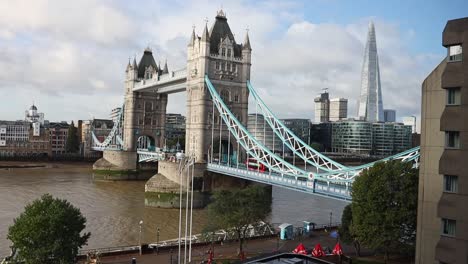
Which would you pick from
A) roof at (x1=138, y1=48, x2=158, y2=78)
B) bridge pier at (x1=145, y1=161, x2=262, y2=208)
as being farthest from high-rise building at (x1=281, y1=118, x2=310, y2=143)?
bridge pier at (x1=145, y1=161, x2=262, y2=208)

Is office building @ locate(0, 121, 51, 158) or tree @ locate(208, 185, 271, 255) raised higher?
office building @ locate(0, 121, 51, 158)

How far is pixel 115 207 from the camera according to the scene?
5034cm

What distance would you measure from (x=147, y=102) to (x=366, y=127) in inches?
3675

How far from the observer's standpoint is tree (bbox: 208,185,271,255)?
2962 cm

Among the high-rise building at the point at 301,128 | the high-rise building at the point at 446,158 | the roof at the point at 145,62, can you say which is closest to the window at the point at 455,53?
the high-rise building at the point at 446,158

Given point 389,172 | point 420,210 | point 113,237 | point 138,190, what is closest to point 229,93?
point 138,190

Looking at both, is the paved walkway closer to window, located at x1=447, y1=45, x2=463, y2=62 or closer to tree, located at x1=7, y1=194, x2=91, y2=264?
tree, located at x1=7, y1=194, x2=91, y2=264

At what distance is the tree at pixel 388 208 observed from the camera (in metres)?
24.8

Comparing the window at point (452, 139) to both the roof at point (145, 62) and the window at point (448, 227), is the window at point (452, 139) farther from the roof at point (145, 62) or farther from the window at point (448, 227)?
the roof at point (145, 62)

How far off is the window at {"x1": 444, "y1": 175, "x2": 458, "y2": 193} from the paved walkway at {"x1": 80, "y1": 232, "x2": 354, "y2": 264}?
36.4 ft

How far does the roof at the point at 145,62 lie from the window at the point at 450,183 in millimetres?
72472

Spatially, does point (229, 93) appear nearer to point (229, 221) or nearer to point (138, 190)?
point (138, 190)

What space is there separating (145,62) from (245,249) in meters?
63.9

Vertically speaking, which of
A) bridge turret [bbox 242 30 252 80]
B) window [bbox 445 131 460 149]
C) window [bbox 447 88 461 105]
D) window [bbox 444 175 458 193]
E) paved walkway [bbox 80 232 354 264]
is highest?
bridge turret [bbox 242 30 252 80]
